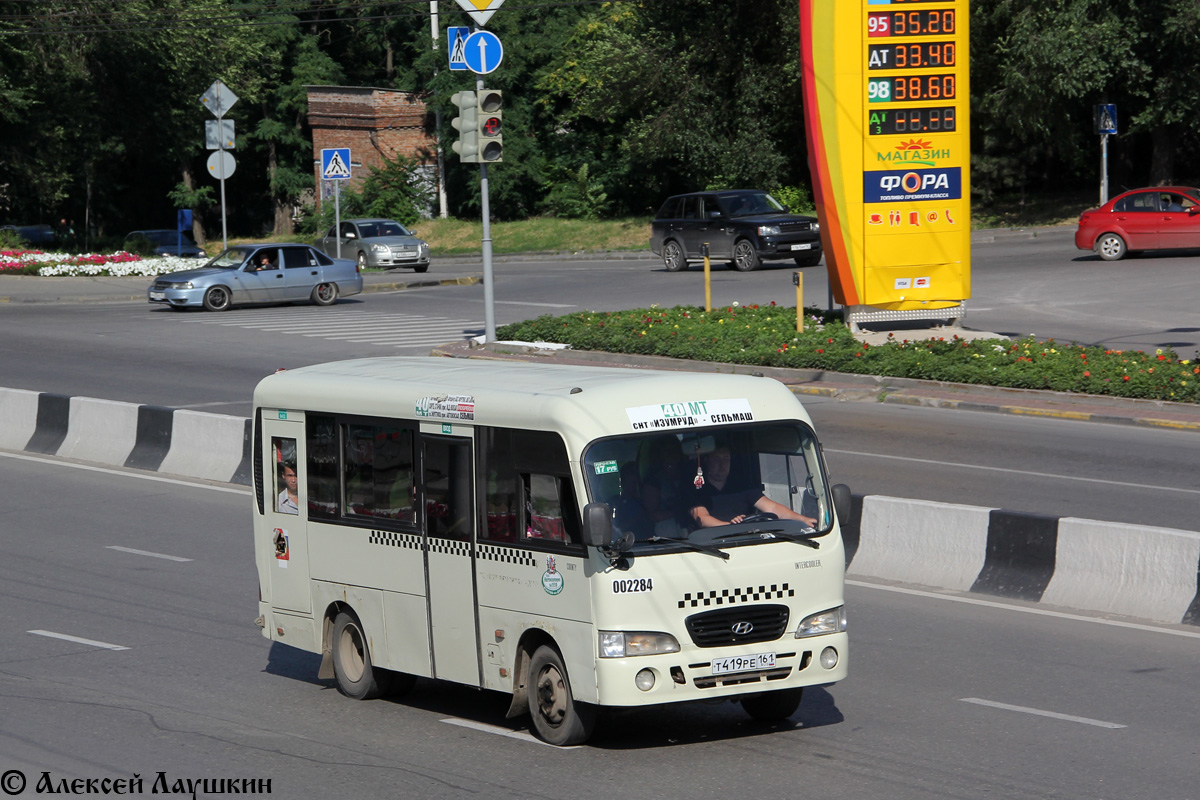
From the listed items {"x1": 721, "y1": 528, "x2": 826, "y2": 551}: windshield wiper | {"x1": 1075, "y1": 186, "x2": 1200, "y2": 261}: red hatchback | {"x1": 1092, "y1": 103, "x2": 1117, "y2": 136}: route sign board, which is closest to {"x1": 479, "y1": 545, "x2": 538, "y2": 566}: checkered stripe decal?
{"x1": 721, "y1": 528, "x2": 826, "y2": 551}: windshield wiper

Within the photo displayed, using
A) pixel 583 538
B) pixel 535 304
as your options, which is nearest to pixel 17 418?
pixel 583 538

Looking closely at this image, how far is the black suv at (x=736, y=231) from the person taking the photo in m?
36.8

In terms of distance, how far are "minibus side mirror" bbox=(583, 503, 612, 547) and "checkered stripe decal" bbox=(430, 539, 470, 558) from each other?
3.40 feet

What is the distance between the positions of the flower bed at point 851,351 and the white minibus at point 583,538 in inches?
479

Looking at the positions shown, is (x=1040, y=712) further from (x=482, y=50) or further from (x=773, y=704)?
(x=482, y=50)

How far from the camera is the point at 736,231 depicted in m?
37.1

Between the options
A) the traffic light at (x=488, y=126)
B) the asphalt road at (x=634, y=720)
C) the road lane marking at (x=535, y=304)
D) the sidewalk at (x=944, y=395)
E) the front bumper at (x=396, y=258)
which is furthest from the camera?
the front bumper at (x=396, y=258)

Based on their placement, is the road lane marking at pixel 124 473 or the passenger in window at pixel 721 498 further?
the road lane marking at pixel 124 473

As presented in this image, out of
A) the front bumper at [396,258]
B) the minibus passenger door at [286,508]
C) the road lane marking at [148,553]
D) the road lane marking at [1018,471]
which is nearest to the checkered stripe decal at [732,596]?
the minibus passenger door at [286,508]

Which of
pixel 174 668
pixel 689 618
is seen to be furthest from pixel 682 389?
pixel 174 668

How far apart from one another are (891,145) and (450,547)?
54.2 feet

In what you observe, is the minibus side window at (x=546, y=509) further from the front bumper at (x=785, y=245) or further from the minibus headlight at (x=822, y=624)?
the front bumper at (x=785, y=245)

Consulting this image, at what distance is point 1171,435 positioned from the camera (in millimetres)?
17109

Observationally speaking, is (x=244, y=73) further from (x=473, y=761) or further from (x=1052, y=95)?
(x=473, y=761)
